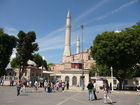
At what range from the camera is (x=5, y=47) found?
42.3 m

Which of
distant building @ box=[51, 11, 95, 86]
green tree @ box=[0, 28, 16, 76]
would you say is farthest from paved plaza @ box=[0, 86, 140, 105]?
distant building @ box=[51, 11, 95, 86]

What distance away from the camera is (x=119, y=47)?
109ft

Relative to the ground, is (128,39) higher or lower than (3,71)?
higher

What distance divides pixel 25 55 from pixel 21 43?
3005mm

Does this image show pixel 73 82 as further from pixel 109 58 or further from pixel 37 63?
pixel 37 63

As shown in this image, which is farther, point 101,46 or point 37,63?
point 37,63

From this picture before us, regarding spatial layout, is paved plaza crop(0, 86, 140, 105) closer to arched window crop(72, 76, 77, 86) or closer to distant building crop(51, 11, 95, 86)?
distant building crop(51, 11, 95, 86)

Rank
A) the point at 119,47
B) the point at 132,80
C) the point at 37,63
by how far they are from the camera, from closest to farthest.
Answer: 1. the point at 119,47
2. the point at 132,80
3. the point at 37,63

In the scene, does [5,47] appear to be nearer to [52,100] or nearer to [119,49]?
[119,49]

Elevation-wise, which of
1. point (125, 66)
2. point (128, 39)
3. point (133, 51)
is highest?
point (128, 39)

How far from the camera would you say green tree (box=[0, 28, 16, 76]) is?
134ft

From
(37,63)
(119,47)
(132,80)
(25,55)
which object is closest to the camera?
(119,47)

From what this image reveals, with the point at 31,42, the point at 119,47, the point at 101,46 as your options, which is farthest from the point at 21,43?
the point at 119,47

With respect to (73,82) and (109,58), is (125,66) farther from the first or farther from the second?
(73,82)
